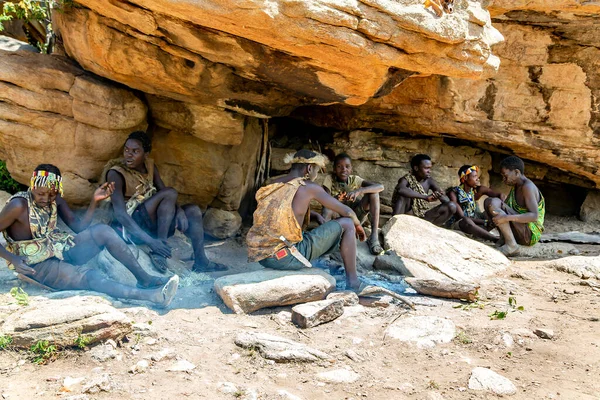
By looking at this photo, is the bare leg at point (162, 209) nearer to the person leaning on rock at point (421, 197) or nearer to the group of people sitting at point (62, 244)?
the group of people sitting at point (62, 244)

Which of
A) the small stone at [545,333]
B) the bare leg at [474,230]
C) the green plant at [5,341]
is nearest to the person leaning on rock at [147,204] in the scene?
the green plant at [5,341]

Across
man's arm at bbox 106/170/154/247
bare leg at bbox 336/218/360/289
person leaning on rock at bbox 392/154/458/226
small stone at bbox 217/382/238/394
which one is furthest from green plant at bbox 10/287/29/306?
person leaning on rock at bbox 392/154/458/226

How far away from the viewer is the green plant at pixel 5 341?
334 centimetres

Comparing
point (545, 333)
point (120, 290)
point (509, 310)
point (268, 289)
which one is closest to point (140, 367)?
point (120, 290)

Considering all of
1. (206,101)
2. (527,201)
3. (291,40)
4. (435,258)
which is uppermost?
(291,40)

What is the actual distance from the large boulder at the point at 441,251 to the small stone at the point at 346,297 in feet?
3.72

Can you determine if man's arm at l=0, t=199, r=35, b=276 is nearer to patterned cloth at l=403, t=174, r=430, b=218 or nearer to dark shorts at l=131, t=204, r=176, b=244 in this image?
dark shorts at l=131, t=204, r=176, b=244

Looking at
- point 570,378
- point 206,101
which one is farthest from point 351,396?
point 206,101

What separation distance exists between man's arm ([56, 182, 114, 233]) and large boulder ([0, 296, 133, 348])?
1.19 m

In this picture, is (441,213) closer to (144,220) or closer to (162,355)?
(144,220)

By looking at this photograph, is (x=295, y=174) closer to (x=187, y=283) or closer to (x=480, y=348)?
(x=187, y=283)

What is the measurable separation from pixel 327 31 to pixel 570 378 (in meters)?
3.07

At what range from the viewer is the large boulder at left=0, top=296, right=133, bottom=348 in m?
3.37

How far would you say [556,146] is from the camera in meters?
7.38
